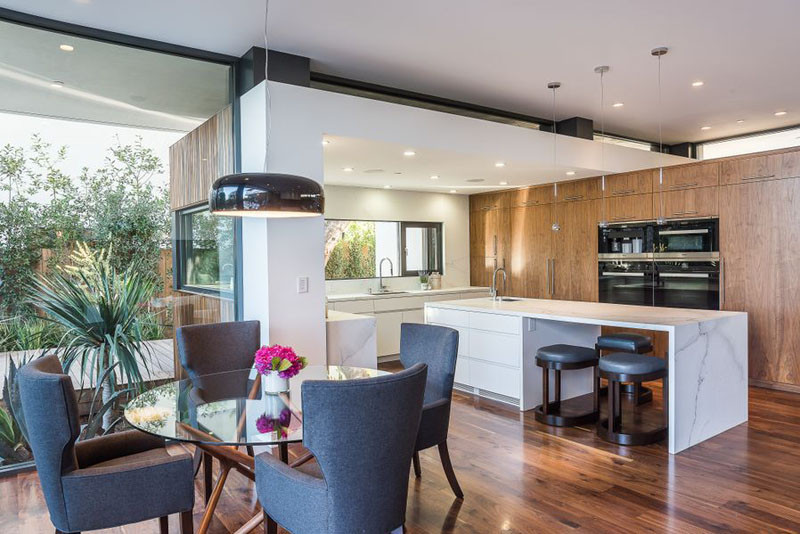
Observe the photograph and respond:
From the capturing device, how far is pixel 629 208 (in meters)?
6.16

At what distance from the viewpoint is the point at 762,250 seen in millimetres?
5191

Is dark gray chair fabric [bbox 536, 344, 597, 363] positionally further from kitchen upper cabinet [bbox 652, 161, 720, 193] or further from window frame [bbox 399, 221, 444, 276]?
window frame [bbox 399, 221, 444, 276]

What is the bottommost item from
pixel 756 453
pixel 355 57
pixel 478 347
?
pixel 756 453

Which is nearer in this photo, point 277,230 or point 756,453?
point 756,453

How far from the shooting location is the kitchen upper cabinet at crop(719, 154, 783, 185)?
16.7 ft

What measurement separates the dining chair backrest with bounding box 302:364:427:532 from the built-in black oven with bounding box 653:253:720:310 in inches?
187

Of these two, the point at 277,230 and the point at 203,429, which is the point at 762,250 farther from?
the point at 203,429

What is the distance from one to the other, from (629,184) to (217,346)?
4.87 metres

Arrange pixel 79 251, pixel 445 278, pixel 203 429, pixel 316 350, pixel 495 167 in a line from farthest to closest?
pixel 445 278 → pixel 495 167 → pixel 316 350 → pixel 79 251 → pixel 203 429

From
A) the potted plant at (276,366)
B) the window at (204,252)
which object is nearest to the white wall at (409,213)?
the window at (204,252)

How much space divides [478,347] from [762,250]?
291 cm

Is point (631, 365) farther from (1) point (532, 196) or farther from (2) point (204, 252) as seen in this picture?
(1) point (532, 196)

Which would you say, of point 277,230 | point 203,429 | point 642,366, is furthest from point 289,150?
point 642,366

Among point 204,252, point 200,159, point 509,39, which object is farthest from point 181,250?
point 509,39
